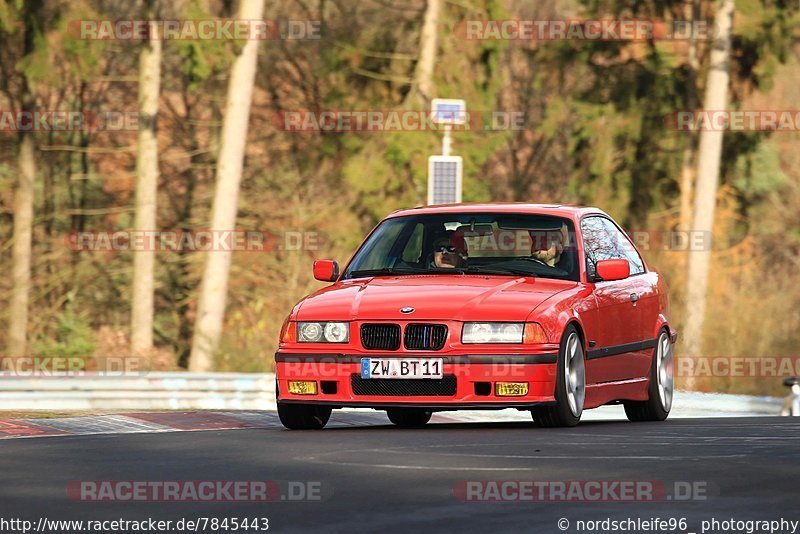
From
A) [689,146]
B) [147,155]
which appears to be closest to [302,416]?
[147,155]

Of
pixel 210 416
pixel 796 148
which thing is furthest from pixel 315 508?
pixel 796 148

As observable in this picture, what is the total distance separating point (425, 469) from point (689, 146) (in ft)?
102

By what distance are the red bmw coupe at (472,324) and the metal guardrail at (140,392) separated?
3.42 metres

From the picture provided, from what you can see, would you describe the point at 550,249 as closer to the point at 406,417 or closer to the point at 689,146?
the point at 406,417

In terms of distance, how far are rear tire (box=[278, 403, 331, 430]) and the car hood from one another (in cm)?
75

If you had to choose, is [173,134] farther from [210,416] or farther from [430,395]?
[430,395]

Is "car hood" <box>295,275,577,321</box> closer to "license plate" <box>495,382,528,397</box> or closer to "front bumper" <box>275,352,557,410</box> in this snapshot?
"front bumper" <box>275,352,557,410</box>

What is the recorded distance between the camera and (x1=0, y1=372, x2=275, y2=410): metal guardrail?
1570 cm

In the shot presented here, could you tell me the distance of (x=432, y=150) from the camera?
37750 millimetres

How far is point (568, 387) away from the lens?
12312 mm

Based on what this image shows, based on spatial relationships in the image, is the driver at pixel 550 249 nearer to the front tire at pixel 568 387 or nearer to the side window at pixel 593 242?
the side window at pixel 593 242

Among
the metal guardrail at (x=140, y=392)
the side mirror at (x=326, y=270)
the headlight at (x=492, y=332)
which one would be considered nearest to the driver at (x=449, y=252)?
the side mirror at (x=326, y=270)

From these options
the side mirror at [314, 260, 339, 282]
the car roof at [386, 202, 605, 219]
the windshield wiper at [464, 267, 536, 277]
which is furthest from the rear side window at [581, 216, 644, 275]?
the side mirror at [314, 260, 339, 282]

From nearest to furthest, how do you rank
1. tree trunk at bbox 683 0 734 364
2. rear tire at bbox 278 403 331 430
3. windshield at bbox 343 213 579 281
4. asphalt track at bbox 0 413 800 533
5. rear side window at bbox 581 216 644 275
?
asphalt track at bbox 0 413 800 533 → rear tire at bbox 278 403 331 430 → windshield at bbox 343 213 579 281 → rear side window at bbox 581 216 644 275 → tree trunk at bbox 683 0 734 364
